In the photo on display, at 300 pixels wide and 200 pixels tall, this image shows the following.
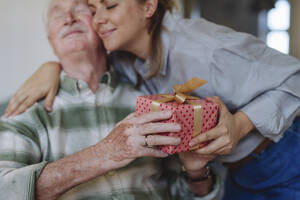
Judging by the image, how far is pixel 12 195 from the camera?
792mm

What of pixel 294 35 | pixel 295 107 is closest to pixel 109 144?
pixel 295 107

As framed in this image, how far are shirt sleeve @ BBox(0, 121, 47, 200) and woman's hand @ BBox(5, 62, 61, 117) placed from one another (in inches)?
2.7

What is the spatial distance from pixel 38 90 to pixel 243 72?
70cm

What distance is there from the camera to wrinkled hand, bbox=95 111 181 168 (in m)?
0.74

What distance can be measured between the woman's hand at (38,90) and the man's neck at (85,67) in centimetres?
4

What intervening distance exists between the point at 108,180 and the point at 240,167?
0.54m

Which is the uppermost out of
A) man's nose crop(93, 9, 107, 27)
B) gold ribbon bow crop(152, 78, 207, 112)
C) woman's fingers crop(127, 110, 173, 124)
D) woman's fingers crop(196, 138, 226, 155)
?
man's nose crop(93, 9, 107, 27)

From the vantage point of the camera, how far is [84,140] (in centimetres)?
103

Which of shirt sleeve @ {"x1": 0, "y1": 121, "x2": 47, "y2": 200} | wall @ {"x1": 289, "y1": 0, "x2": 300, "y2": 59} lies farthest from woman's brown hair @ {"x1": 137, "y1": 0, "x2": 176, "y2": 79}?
wall @ {"x1": 289, "y1": 0, "x2": 300, "y2": 59}

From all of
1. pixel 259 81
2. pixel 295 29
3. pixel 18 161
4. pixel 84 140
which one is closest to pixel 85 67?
pixel 84 140

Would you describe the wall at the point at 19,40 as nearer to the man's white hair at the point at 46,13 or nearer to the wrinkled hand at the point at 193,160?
the man's white hair at the point at 46,13

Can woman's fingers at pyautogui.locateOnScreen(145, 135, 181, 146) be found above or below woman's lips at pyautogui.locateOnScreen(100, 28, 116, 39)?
below

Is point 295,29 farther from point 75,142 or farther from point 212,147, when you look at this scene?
point 75,142

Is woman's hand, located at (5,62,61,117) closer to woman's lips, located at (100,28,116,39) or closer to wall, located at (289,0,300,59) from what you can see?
woman's lips, located at (100,28,116,39)
